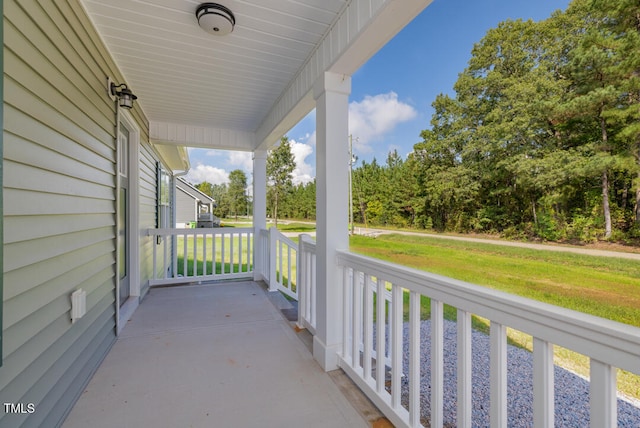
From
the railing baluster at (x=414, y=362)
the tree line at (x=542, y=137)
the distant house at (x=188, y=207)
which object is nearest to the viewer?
the tree line at (x=542, y=137)

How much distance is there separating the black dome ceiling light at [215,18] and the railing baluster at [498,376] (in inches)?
86.7

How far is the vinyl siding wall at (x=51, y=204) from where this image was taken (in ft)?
3.95

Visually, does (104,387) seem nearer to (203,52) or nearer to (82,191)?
(82,191)

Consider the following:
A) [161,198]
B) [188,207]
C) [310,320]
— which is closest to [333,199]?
[310,320]

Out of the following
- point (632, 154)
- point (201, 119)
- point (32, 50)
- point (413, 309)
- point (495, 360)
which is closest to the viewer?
point (632, 154)

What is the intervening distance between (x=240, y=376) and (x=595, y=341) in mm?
1989

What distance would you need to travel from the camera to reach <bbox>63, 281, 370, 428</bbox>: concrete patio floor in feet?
5.45

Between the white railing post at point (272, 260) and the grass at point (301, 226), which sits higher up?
the grass at point (301, 226)

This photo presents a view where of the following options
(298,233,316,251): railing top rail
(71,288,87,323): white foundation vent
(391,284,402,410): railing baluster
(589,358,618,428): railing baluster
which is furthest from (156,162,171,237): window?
(589,358,618,428): railing baluster

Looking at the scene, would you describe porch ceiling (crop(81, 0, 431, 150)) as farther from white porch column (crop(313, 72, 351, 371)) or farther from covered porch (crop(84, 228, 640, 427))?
covered porch (crop(84, 228, 640, 427))

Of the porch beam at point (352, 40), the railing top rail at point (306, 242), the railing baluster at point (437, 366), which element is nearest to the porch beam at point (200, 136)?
the porch beam at point (352, 40)

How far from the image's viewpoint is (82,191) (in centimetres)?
194

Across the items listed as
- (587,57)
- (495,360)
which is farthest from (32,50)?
(495,360)

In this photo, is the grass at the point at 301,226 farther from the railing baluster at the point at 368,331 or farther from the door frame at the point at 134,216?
the door frame at the point at 134,216
